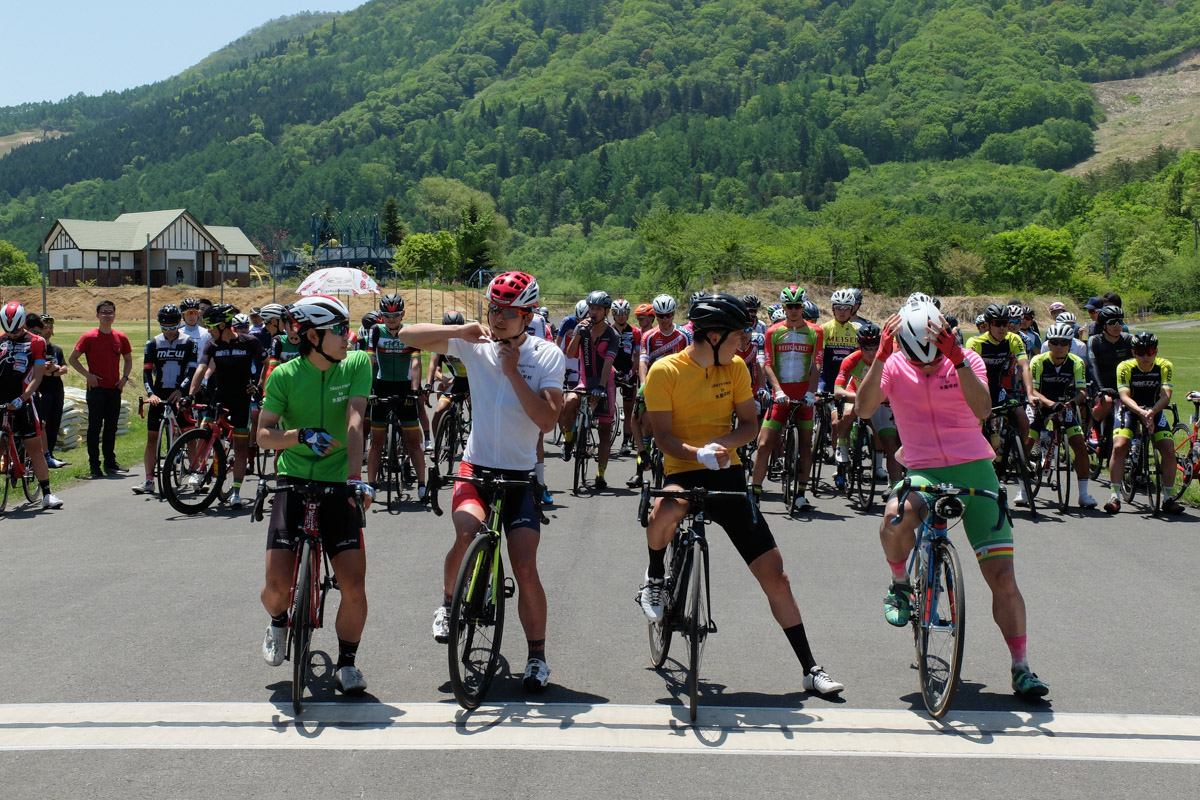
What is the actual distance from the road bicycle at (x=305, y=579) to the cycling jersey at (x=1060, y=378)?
30.0ft

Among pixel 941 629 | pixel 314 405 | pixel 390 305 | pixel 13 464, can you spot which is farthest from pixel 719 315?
pixel 13 464

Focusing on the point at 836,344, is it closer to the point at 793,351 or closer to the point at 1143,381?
the point at 793,351

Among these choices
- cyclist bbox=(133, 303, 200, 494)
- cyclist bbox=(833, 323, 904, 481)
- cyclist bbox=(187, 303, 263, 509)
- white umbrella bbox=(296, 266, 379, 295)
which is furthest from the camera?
white umbrella bbox=(296, 266, 379, 295)

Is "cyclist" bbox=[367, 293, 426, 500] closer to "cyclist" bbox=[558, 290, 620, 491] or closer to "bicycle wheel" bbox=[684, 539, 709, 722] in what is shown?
"cyclist" bbox=[558, 290, 620, 491]

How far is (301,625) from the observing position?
5.71 m

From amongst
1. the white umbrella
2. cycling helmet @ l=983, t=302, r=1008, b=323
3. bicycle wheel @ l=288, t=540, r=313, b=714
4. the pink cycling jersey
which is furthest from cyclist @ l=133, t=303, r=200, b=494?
the white umbrella

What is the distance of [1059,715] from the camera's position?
578 cm

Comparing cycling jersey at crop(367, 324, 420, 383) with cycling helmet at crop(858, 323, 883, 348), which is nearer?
cycling helmet at crop(858, 323, 883, 348)

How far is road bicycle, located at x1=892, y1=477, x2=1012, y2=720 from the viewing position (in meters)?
5.64

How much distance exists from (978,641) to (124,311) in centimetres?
8197

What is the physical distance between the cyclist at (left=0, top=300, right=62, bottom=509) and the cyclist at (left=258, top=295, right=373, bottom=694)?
697 centimetres

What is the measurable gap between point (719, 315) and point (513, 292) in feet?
3.63

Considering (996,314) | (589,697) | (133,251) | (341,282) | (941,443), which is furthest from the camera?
(133,251)

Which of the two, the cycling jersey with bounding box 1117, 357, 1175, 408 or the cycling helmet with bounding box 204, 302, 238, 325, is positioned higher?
the cycling helmet with bounding box 204, 302, 238, 325
